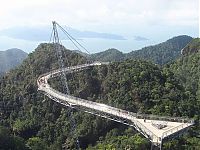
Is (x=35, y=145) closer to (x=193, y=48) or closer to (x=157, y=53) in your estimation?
(x=193, y=48)

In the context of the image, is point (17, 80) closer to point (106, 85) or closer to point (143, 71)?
point (106, 85)

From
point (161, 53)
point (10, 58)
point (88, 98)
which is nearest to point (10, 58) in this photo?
point (10, 58)

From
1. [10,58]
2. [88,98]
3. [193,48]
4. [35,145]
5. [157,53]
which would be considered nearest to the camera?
[35,145]

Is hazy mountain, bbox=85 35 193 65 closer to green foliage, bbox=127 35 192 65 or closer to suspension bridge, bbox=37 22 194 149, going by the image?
green foliage, bbox=127 35 192 65

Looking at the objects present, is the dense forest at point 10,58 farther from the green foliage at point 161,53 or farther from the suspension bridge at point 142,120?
the suspension bridge at point 142,120

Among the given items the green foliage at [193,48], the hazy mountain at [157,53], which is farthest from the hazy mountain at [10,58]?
the green foliage at [193,48]

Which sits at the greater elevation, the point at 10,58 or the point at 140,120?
the point at 10,58

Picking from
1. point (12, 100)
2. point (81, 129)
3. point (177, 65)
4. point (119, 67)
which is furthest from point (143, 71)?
point (177, 65)

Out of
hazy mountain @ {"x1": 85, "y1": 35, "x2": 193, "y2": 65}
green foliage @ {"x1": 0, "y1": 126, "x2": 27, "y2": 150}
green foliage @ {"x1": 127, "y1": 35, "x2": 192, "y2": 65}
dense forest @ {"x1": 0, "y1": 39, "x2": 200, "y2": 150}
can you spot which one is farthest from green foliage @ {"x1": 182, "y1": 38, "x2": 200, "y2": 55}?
green foliage @ {"x1": 0, "y1": 126, "x2": 27, "y2": 150}
